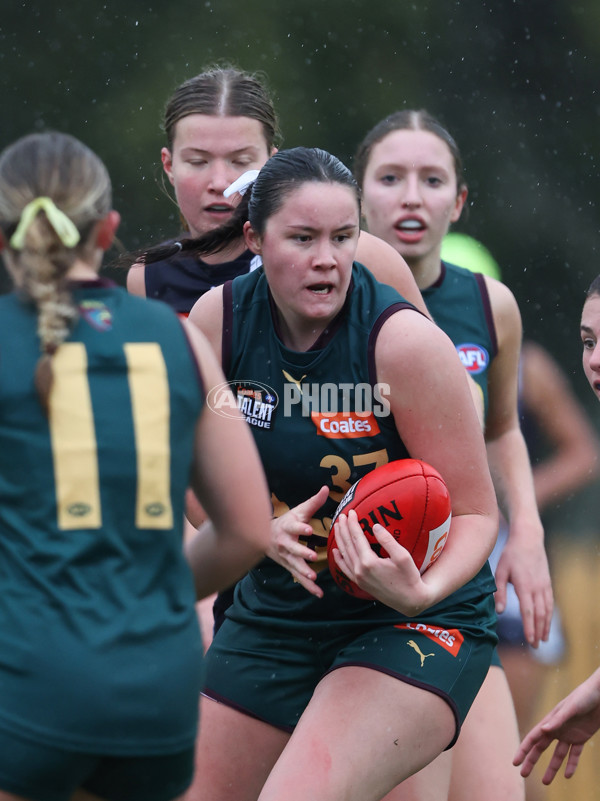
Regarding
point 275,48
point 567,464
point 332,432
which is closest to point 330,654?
point 332,432

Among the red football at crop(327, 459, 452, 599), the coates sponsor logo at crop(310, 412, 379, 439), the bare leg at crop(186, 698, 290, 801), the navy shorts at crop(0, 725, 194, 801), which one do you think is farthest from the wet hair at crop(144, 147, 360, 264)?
the navy shorts at crop(0, 725, 194, 801)

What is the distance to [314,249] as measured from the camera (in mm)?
3230

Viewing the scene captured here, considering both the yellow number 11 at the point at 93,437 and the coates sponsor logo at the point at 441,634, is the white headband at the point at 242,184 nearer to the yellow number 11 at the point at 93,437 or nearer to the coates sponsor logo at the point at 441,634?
the coates sponsor logo at the point at 441,634

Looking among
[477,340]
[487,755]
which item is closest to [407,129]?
[477,340]

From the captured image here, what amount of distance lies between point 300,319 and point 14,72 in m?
6.58

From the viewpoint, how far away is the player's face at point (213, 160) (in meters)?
4.38

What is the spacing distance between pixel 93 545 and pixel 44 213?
0.62 meters

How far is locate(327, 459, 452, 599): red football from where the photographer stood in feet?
9.93

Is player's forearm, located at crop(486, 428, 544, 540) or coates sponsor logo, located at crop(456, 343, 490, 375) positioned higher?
coates sponsor logo, located at crop(456, 343, 490, 375)

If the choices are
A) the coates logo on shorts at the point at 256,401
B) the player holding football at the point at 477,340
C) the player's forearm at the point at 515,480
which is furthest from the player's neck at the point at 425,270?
the coates logo on shorts at the point at 256,401

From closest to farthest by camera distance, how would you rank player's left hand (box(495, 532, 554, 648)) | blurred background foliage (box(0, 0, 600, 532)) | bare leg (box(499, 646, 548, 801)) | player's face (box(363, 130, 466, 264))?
player's left hand (box(495, 532, 554, 648)) → player's face (box(363, 130, 466, 264)) → bare leg (box(499, 646, 548, 801)) → blurred background foliage (box(0, 0, 600, 532))

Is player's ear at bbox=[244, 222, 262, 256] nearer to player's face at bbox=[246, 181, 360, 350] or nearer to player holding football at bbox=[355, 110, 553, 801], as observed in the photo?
player's face at bbox=[246, 181, 360, 350]

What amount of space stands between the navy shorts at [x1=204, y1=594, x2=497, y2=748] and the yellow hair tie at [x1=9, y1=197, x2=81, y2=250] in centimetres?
142

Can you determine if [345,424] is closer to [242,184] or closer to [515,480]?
[242,184]
